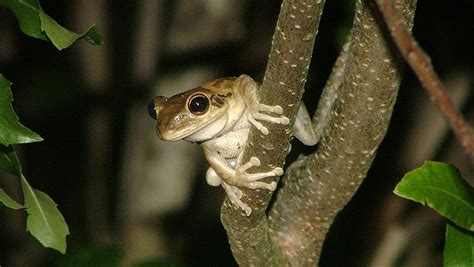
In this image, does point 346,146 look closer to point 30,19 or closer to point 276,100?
point 276,100

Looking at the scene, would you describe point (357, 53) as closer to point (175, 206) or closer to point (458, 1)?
point (458, 1)

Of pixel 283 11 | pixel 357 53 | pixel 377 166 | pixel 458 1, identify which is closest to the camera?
pixel 283 11

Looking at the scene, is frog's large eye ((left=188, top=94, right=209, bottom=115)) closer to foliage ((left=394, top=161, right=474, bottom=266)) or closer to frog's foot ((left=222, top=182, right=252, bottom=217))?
frog's foot ((left=222, top=182, right=252, bottom=217))

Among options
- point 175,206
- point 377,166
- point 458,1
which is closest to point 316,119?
point 458,1

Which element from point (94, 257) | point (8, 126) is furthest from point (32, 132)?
point (94, 257)

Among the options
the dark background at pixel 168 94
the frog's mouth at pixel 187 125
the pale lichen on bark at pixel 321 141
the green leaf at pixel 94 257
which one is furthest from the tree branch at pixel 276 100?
the green leaf at pixel 94 257

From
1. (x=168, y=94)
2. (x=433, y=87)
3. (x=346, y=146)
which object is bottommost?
(x=168, y=94)

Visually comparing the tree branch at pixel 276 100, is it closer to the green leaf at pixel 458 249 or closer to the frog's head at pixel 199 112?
the frog's head at pixel 199 112
